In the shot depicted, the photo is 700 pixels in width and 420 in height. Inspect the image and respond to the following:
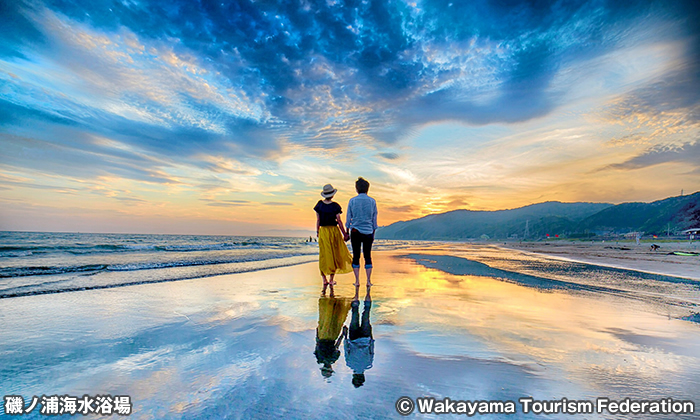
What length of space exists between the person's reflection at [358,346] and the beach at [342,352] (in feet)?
0.24

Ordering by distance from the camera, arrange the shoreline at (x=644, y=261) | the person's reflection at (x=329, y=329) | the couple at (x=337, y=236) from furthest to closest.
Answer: the shoreline at (x=644, y=261) < the couple at (x=337, y=236) < the person's reflection at (x=329, y=329)

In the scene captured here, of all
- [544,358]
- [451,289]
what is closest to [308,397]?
[544,358]

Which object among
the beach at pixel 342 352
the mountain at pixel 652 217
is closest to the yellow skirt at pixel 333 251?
the beach at pixel 342 352

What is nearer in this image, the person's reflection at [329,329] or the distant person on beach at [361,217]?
the person's reflection at [329,329]

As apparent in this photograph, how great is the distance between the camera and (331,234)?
7230mm

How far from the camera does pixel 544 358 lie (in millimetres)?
2951

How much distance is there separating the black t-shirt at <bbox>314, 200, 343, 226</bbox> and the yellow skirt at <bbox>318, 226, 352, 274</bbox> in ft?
0.40

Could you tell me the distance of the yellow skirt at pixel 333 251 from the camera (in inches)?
285

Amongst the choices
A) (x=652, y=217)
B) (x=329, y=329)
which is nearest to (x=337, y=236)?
(x=329, y=329)

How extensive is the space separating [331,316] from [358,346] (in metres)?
1.40

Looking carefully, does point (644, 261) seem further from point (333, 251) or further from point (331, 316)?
point (331, 316)

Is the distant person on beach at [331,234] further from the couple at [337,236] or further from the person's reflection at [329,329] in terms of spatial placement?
the person's reflection at [329,329]

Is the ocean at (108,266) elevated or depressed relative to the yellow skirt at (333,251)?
depressed

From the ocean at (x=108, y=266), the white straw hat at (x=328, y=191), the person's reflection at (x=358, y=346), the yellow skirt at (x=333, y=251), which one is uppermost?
the white straw hat at (x=328, y=191)
